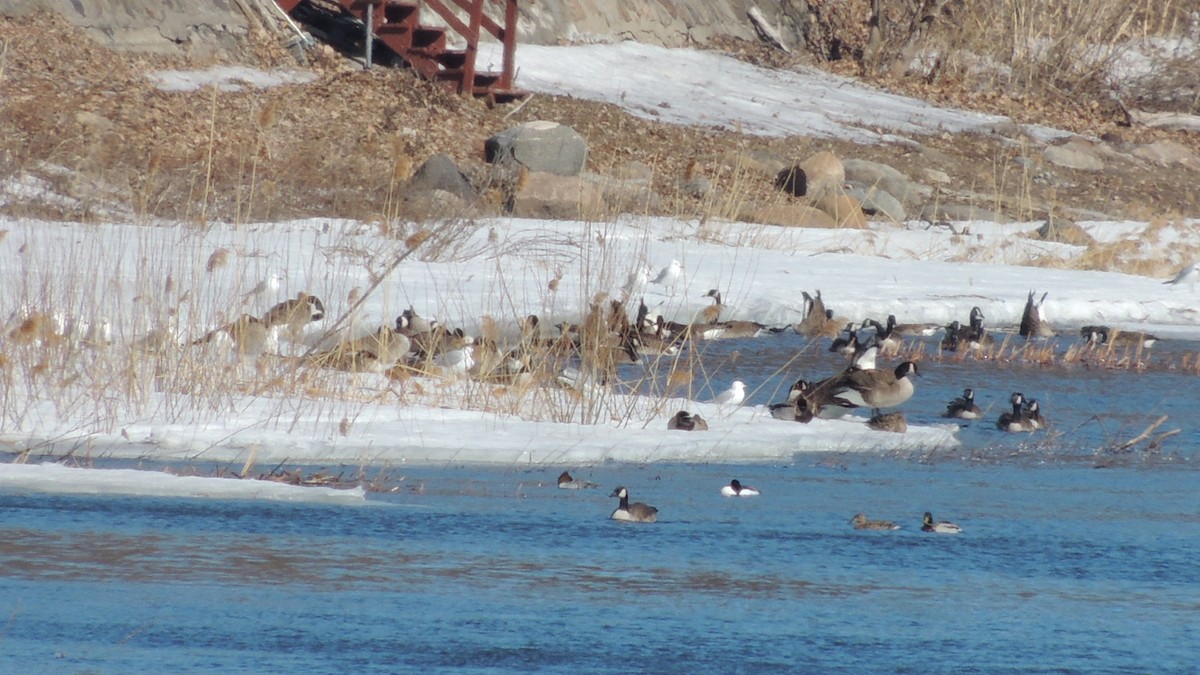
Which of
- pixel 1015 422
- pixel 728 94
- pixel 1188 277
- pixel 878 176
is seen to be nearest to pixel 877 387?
pixel 1015 422

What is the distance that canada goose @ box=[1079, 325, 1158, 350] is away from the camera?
12477mm

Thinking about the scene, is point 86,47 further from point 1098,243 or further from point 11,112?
point 1098,243

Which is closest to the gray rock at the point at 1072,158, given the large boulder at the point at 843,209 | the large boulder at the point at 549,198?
the large boulder at the point at 843,209

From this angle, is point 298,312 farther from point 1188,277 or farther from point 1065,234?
point 1065,234

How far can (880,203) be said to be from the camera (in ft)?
67.6

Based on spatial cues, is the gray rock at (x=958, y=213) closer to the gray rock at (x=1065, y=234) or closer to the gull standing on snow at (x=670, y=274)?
the gray rock at (x=1065, y=234)

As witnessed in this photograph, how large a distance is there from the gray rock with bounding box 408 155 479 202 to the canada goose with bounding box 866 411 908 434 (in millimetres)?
8775

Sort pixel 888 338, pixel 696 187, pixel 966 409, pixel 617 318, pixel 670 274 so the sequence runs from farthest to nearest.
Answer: pixel 696 187, pixel 670 274, pixel 888 338, pixel 617 318, pixel 966 409

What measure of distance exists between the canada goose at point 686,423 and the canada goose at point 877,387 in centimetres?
112

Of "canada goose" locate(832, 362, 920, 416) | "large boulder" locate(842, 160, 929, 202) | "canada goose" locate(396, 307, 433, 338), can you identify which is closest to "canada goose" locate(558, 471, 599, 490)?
"canada goose" locate(832, 362, 920, 416)

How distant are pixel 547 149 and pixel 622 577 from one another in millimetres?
14418

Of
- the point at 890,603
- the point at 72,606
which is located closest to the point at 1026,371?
the point at 890,603

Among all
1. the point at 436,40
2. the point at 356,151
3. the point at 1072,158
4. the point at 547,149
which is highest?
the point at 436,40

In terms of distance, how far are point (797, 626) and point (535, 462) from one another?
282cm
